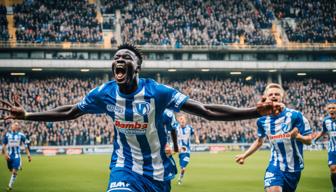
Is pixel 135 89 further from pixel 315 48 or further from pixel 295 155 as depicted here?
pixel 315 48

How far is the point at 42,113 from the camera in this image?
540 centimetres

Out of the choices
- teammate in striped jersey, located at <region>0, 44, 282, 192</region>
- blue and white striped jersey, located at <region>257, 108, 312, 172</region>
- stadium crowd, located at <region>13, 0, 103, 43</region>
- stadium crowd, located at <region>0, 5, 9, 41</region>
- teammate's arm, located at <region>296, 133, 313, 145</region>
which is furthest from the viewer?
stadium crowd, located at <region>13, 0, 103, 43</region>

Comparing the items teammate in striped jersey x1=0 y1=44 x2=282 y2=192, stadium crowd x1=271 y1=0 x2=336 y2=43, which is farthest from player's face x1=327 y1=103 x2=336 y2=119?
stadium crowd x1=271 y1=0 x2=336 y2=43

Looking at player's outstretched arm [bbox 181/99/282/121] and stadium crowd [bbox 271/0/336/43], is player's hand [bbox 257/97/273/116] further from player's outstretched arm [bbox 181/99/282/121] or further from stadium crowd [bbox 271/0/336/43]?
stadium crowd [bbox 271/0/336/43]

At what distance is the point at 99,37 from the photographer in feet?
167

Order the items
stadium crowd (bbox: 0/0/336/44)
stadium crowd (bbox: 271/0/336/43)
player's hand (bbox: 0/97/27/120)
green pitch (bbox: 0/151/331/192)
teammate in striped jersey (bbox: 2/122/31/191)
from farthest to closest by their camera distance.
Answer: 1. stadium crowd (bbox: 271/0/336/43)
2. stadium crowd (bbox: 0/0/336/44)
3. teammate in striped jersey (bbox: 2/122/31/191)
4. green pitch (bbox: 0/151/331/192)
5. player's hand (bbox: 0/97/27/120)

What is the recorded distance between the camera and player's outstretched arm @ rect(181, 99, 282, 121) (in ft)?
13.3

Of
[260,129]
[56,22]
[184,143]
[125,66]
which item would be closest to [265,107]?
[125,66]

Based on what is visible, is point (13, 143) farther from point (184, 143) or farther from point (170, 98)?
point (170, 98)

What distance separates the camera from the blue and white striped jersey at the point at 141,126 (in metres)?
5.29

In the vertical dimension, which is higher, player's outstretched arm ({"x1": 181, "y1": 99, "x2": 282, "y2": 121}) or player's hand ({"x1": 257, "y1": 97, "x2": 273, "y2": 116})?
player's hand ({"x1": 257, "y1": 97, "x2": 273, "y2": 116})

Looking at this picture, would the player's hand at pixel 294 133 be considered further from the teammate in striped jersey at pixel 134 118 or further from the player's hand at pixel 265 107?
the player's hand at pixel 265 107

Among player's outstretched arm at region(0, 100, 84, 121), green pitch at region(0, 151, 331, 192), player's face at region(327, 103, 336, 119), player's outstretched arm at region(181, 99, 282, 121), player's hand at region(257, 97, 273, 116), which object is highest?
player's hand at region(257, 97, 273, 116)

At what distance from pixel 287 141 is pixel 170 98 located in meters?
3.57
